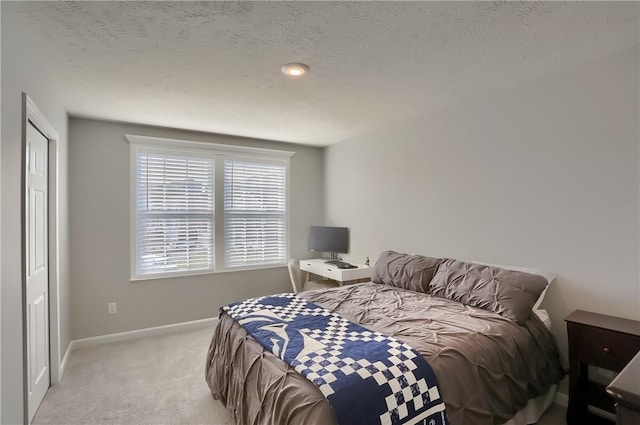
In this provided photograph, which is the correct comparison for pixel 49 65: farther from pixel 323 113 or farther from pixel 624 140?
pixel 624 140

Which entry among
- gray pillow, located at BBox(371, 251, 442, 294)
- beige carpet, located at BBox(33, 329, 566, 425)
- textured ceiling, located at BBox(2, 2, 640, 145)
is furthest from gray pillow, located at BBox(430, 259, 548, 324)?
textured ceiling, located at BBox(2, 2, 640, 145)

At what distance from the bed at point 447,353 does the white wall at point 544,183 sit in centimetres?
37

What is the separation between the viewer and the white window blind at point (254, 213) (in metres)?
4.48

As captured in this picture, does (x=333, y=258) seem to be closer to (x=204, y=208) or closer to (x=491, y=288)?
(x=204, y=208)

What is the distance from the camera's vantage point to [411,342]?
1.91 meters

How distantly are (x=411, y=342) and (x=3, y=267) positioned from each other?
81.7 inches

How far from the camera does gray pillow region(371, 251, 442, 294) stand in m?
3.08

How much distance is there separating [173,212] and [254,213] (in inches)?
41.1

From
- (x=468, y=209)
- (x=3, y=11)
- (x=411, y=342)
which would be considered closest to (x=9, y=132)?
(x=3, y=11)

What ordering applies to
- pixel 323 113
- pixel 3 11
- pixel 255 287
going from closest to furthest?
1. pixel 3 11
2. pixel 323 113
3. pixel 255 287

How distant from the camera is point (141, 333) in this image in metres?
3.87

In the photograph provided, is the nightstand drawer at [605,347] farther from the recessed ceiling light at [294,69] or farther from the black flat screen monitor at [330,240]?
the black flat screen monitor at [330,240]

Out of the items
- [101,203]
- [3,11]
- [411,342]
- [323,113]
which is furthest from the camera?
[101,203]

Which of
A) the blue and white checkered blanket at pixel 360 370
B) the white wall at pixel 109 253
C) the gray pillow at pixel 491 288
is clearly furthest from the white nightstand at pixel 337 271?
the blue and white checkered blanket at pixel 360 370
